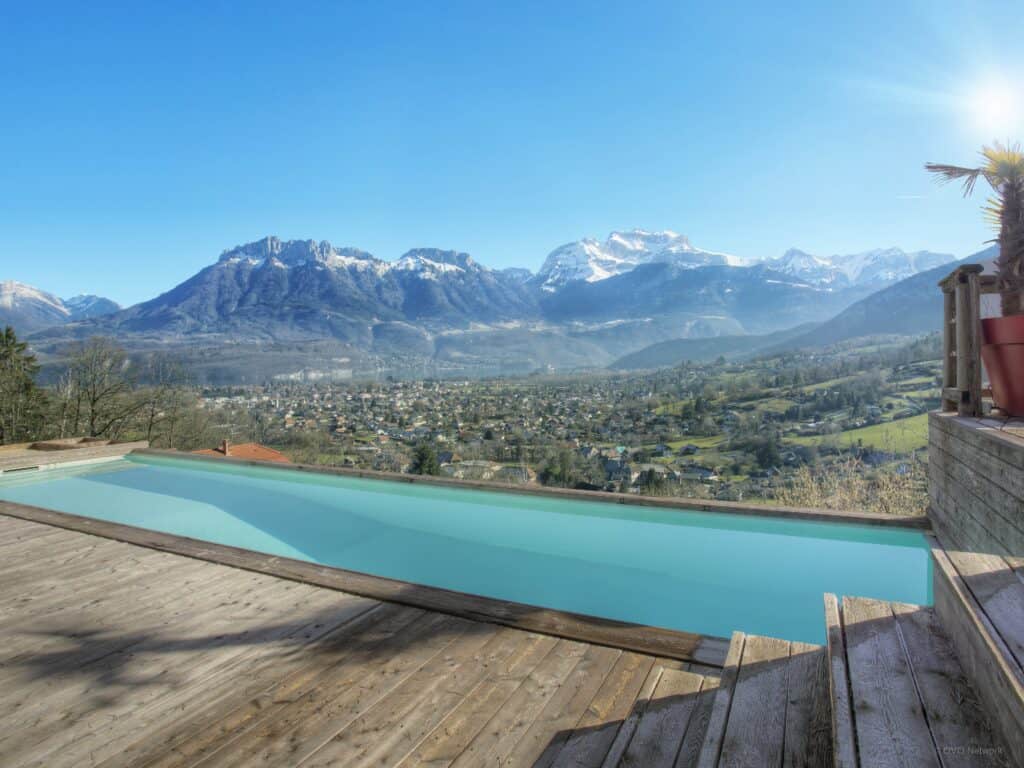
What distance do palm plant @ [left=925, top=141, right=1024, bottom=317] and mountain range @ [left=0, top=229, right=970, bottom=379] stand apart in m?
40.6

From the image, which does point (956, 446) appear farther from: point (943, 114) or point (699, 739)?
point (943, 114)

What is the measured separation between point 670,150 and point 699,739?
1929cm

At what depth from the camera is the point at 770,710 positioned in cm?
137

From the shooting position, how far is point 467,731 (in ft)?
5.41

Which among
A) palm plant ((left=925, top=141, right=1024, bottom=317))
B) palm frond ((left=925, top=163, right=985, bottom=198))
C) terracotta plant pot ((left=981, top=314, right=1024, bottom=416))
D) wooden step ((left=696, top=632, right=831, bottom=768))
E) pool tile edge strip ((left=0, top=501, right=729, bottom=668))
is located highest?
palm frond ((left=925, top=163, right=985, bottom=198))

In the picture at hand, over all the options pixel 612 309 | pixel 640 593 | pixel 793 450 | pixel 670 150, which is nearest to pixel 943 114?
pixel 793 450

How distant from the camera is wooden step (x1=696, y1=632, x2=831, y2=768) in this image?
4.00 ft

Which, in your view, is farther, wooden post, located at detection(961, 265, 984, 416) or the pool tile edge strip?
wooden post, located at detection(961, 265, 984, 416)

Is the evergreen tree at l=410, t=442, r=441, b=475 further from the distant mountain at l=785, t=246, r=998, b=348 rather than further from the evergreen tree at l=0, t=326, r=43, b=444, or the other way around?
the distant mountain at l=785, t=246, r=998, b=348

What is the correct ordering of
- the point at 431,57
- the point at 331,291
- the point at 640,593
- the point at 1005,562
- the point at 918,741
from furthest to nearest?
1. the point at 331,291
2. the point at 431,57
3. the point at 640,593
4. the point at 1005,562
5. the point at 918,741

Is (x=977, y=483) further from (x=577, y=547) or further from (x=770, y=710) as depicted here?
(x=577, y=547)

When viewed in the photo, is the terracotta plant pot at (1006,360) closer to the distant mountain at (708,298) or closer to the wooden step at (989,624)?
the wooden step at (989,624)

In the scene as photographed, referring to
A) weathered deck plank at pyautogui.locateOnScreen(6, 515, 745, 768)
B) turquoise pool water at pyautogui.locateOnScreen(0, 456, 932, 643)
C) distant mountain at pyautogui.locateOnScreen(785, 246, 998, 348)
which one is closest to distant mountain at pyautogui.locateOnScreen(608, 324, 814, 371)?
distant mountain at pyautogui.locateOnScreen(785, 246, 998, 348)

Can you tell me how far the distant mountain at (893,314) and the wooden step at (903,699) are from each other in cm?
2638
